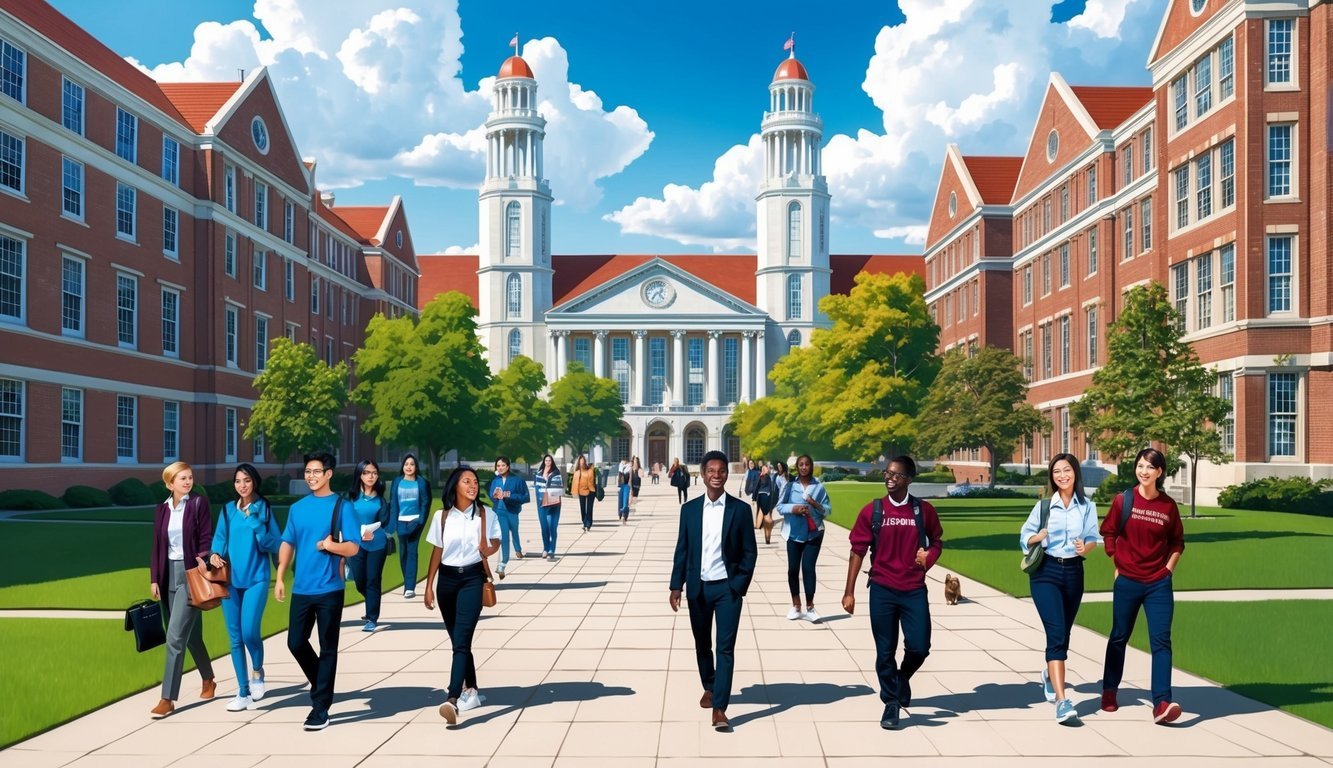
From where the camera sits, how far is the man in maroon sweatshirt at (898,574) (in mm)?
8773

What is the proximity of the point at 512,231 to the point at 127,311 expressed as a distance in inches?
2775

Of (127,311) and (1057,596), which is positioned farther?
(127,311)

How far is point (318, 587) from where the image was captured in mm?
8969

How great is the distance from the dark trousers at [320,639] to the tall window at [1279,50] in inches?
1359

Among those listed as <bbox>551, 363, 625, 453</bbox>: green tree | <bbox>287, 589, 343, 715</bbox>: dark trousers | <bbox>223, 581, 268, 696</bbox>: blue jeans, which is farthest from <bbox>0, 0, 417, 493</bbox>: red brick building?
<bbox>551, 363, 625, 453</bbox>: green tree

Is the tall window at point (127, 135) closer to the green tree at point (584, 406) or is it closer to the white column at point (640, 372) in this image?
the green tree at point (584, 406)

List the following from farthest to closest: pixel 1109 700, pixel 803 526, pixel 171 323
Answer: pixel 171 323
pixel 803 526
pixel 1109 700

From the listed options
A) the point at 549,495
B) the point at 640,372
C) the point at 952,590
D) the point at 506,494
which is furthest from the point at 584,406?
the point at 952,590

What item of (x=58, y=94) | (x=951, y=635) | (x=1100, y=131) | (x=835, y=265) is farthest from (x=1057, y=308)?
(x=835, y=265)

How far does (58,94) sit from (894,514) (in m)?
34.3

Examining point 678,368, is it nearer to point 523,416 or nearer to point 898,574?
point 523,416

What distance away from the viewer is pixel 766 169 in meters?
111

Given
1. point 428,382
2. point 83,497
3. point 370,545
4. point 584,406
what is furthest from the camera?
point 584,406

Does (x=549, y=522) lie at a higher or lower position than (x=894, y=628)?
lower
